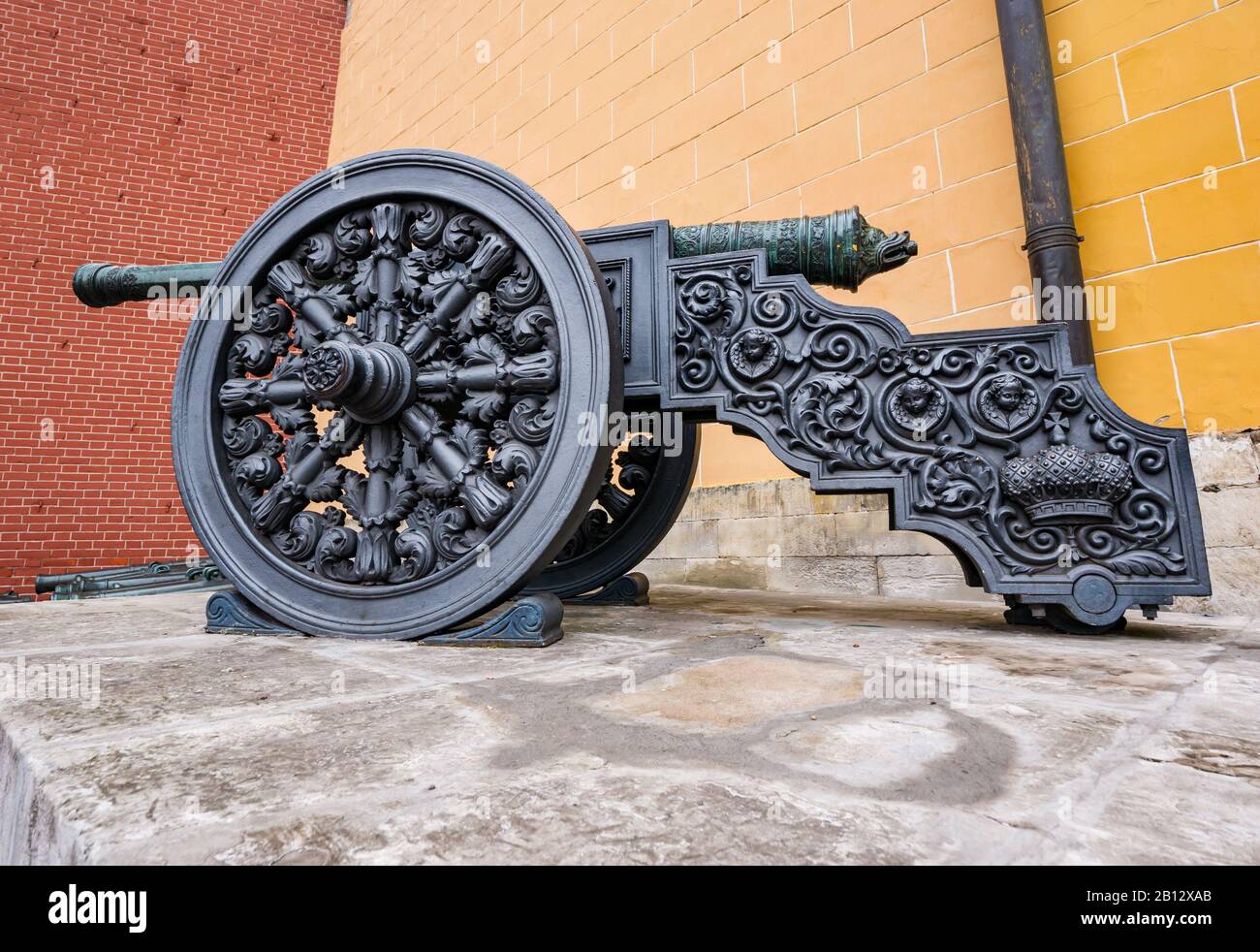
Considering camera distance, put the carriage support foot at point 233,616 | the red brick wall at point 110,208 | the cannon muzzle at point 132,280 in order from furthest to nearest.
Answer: the red brick wall at point 110,208 → the cannon muzzle at point 132,280 → the carriage support foot at point 233,616

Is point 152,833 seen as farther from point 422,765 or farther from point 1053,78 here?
point 1053,78

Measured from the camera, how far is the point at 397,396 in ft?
6.15

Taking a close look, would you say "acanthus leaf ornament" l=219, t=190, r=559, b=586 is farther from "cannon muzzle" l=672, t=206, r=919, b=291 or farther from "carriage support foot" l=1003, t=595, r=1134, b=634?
"carriage support foot" l=1003, t=595, r=1134, b=634

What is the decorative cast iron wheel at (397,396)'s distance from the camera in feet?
5.71

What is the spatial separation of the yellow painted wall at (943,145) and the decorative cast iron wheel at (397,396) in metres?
2.04

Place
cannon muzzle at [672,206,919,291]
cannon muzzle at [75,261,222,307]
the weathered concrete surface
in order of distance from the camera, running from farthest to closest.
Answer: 1. cannon muzzle at [75,261,222,307]
2. cannon muzzle at [672,206,919,291]
3. the weathered concrete surface

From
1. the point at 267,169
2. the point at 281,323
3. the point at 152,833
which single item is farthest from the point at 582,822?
the point at 267,169

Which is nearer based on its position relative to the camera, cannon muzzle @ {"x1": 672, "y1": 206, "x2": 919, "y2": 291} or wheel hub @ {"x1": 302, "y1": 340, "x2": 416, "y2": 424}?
wheel hub @ {"x1": 302, "y1": 340, "x2": 416, "y2": 424}

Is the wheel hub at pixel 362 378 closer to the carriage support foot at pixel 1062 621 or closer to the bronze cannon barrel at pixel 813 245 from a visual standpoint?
the bronze cannon barrel at pixel 813 245

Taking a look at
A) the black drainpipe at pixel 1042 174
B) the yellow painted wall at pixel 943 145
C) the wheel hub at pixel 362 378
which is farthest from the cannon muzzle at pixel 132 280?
the black drainpipe at pixel 1042 174

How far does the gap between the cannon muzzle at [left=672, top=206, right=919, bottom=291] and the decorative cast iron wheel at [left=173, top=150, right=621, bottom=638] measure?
60cm

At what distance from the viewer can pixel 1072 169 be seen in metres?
2.77

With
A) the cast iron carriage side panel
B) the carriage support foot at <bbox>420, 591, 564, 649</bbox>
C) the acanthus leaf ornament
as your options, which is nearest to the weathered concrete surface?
the carriage support foot at <bbox>420, 591, 564, 649</bbox>

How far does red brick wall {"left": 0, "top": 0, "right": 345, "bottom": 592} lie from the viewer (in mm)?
6383
